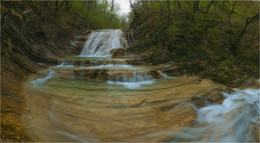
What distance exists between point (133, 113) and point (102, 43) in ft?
36.7

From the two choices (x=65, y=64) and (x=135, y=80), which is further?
(x=65, y=64)

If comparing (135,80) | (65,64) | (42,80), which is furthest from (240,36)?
(42,80)

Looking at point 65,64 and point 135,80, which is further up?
point 65,64

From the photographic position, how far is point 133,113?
3096mm

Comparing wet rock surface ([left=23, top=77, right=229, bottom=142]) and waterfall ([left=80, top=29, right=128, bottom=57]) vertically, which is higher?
waterfall ([left=80, top=29, right=128, bottom=57])

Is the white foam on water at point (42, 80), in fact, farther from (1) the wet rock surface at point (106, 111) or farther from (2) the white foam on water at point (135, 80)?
(2) the white foam on water at point (135, 80)

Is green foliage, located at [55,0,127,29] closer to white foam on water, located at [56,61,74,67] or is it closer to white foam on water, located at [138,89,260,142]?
white foam on water, located at [56,61,74,67]

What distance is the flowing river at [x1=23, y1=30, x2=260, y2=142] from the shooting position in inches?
92.7

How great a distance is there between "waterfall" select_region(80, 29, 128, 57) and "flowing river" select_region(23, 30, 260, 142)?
7013 mm

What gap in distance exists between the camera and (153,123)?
9.08 ft

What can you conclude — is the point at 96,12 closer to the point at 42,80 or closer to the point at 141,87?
the point at 42,80

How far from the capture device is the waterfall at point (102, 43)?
12320 millimetres

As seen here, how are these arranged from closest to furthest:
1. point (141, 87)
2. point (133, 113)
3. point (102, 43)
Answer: point (133, 113) → point (141, 87) → point (102, 43)

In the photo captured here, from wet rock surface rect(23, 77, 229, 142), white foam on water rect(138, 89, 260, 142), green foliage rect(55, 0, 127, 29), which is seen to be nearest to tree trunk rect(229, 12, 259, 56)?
white foam on water rect(138, 89, 260, 142)
